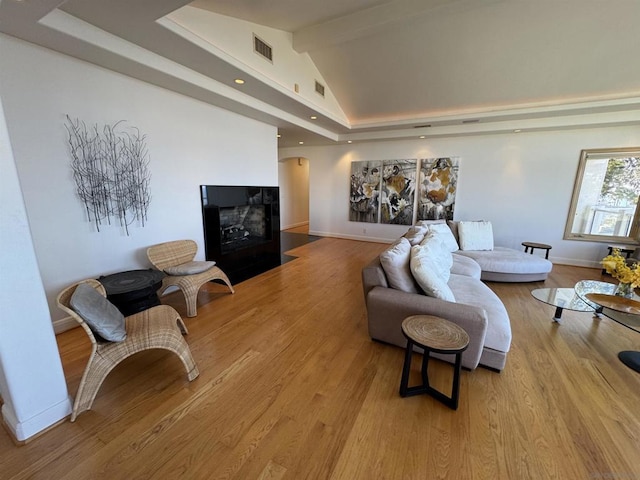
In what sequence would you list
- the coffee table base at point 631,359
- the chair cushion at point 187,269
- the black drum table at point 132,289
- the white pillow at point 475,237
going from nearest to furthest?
1. the coffee table base at point 631,359
2. the black drum table at point 132,289
3. the chair cushion at point 187,269
4. the white pillow at point 475,237

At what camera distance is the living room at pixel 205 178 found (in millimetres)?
1879

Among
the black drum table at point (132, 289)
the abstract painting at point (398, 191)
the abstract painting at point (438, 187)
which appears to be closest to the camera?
the black drum table at point (132, 289)

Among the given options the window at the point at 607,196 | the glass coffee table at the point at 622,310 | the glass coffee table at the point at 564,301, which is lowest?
the glass coffee table at the point at 564,301

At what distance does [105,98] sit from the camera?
2.71 meters

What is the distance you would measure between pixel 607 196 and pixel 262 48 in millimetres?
6655

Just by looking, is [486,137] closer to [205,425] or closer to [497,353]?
[497,353]

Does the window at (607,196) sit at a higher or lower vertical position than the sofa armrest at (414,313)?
higher

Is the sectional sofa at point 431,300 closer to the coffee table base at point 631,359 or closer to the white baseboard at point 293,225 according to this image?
the coffee table base at point 631,359

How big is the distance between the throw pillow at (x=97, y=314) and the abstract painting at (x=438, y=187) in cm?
615

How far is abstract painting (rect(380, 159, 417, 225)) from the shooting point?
249 inches

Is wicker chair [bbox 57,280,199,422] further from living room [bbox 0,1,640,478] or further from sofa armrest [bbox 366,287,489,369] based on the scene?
sofa armrest [bbox 366,287,489,369]

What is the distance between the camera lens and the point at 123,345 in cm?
174

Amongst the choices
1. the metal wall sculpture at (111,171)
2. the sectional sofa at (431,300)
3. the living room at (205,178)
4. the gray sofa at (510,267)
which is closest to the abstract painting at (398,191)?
the living room at (205,178)

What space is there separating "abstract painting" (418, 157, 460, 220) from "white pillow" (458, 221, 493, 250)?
63.1 inches
